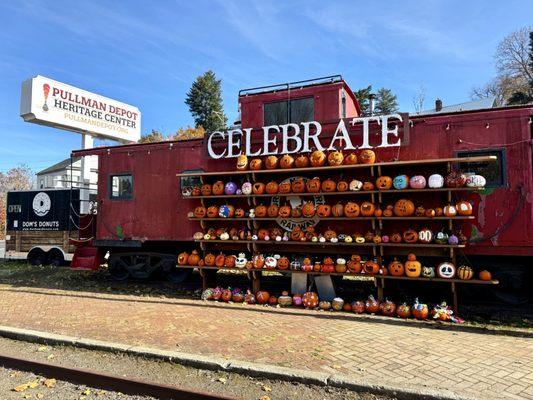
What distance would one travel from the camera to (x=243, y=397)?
406 cm

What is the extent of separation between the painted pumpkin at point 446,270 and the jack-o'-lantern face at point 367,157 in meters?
2.24

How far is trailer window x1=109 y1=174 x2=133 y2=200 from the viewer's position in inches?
420

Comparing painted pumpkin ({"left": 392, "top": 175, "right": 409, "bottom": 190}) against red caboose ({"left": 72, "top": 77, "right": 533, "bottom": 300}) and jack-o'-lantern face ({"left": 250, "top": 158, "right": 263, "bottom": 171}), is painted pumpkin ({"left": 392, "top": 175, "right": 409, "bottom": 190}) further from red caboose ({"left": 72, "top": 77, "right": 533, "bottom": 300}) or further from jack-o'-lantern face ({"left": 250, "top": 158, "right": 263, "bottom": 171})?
jack-o'-lantern face ({"left": 250, "top": 158, "right": 263, "bottom": 171})

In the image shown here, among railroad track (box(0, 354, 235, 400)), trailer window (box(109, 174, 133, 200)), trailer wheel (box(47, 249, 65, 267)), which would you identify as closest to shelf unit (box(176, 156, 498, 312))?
trailer window (box(109, 174, 133, 200))

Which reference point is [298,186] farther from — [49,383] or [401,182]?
[49,383]

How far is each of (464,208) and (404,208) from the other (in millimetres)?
984

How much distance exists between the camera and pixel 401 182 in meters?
7.50

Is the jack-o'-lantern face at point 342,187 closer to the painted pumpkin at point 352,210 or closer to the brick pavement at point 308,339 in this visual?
the painted pumpkin at point 352,210

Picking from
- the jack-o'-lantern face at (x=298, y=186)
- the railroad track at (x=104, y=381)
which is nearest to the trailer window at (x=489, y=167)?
the jack-o'-lantern face at (x=298, y=186)

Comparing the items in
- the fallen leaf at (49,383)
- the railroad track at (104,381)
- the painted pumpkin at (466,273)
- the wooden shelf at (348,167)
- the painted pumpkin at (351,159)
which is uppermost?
the painted pumpkin at (351,159)

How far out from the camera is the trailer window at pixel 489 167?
7.30 m

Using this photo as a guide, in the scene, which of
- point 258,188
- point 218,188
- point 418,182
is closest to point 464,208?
point 418,182

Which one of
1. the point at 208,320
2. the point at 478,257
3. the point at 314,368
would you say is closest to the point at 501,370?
the point at 314,368

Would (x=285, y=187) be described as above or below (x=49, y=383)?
above
